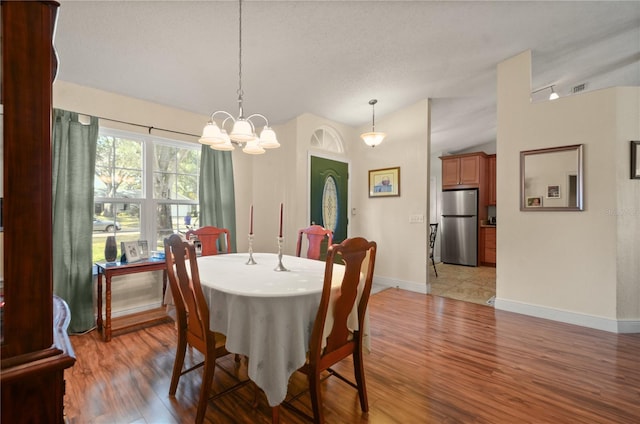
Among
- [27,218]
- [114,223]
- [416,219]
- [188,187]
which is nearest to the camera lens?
[27,218]

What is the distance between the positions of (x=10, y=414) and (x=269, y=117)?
387 cm

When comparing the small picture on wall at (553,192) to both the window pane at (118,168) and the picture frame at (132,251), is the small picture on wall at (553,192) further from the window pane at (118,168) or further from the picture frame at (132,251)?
the window pane at (118,168)

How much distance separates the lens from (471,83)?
12.4 ft

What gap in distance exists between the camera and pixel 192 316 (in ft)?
5.55

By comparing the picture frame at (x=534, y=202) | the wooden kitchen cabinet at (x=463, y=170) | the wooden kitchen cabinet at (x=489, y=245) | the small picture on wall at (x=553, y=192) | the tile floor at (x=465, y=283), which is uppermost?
the wooden kitchen cabinet at (x=463, y=170)

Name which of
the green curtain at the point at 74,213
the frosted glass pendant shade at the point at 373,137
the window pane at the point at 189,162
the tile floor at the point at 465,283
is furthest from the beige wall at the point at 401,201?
the green curtain at the point at 74,213

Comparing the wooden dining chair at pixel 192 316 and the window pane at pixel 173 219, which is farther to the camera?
the window pane at pixel 173 219

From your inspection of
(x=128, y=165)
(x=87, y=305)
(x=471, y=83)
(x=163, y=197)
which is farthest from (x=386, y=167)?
(x=87, y=305)

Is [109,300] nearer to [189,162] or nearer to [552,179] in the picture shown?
[189,162]

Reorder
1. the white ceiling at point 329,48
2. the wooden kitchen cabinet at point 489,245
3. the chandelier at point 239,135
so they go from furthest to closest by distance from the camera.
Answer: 1. the wooden kitchen cabinet at point 489,245
2. the white ceiling at point 329,48
3. the chandelier at point 239,135

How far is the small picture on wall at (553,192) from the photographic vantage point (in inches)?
121

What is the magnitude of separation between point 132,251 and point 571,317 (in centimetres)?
468

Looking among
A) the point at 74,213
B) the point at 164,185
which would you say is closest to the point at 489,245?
the point at 164,185

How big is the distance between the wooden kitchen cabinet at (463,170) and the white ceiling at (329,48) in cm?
200
